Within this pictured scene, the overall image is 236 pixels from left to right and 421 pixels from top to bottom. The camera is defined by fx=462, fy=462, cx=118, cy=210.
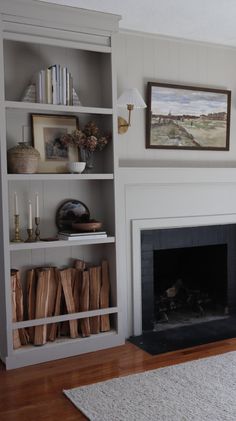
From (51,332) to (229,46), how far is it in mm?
2949

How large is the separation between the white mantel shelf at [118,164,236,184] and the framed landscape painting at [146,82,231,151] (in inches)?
8.9

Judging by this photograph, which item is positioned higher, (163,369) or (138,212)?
(138,212)

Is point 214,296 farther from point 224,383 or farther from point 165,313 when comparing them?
point 224,383

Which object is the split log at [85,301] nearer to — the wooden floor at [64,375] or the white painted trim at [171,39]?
the wooden floor at [64,375]

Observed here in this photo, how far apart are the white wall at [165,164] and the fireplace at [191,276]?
0.18 m

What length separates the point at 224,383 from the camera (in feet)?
9.39

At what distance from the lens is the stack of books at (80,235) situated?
11.0 feet

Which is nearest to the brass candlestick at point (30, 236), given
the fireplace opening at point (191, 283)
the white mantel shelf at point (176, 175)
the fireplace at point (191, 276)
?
the white mantel shelf at point (176, 175)

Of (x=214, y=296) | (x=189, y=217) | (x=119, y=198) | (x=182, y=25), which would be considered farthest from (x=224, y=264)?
(x=182, y=25)

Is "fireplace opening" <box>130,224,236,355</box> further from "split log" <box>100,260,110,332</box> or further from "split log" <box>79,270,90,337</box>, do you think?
"split log" <box>79,270,90,337</box>

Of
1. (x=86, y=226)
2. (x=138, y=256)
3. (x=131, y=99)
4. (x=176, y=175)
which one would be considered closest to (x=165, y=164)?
(x=176, y=175)

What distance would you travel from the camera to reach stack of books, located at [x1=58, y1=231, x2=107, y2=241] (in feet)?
11.0

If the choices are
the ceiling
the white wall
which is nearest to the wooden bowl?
the white wall

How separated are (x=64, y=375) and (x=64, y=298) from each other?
1.96 ft
